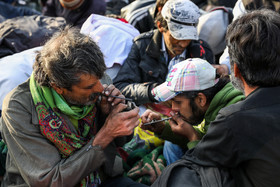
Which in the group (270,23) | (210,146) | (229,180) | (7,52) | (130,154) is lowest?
(130,154)

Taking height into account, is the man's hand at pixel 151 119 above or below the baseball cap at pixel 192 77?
below

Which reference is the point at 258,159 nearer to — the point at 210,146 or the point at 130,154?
the point at 210,146

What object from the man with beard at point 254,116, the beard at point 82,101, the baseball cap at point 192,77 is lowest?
the beard at point 82,101

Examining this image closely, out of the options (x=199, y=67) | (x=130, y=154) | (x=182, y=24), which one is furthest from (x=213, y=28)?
(x=130, y=154)

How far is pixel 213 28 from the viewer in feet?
14.2

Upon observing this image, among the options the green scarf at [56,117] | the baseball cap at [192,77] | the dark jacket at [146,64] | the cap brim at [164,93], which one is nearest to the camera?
the green scarf at [56,117]

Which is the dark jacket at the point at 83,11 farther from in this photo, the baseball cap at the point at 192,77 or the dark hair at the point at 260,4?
the baseball cap at the point at 192,77

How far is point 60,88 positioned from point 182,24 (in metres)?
1.69

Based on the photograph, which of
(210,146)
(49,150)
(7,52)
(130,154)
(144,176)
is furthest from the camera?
(7,52)

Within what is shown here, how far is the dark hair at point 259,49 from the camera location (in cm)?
184

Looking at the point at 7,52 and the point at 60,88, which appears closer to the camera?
the point at 60,88

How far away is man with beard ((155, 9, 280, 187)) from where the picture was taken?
1.80 metres

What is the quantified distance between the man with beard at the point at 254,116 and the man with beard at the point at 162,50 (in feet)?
5.19

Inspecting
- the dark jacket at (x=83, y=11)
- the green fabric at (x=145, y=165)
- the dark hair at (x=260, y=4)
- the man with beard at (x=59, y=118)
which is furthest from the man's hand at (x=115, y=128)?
the dark jacket at (x=83, y=11)
